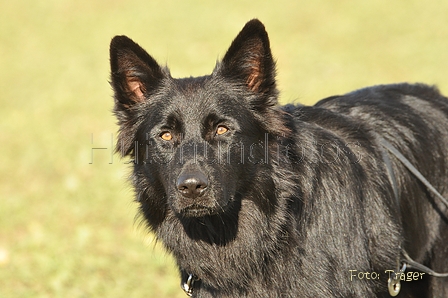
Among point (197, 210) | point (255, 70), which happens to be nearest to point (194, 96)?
point (255, 70)

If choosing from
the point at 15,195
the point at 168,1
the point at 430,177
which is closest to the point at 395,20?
the point at 168,1

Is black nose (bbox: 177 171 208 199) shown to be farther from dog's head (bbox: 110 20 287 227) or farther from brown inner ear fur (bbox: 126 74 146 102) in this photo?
brown inner ear fur (bbox: 126 74 146 102)

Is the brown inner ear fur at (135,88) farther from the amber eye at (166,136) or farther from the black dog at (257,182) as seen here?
the amber eye at (166,136)

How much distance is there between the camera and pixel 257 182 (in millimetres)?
4297

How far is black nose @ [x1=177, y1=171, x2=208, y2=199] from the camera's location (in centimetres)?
392

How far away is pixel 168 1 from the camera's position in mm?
27734

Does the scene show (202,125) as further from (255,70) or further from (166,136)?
(255,70)

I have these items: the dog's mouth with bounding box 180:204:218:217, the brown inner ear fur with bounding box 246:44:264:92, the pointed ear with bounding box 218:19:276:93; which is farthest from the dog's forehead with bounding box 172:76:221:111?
the dog's mouth with bounding box 180:204:218:217

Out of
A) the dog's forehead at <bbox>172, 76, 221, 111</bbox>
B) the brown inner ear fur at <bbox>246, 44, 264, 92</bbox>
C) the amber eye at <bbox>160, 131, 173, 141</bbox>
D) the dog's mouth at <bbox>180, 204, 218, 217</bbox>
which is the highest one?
the brown inner ear fur at <bbox>246, 44, 264, 92</bbox>

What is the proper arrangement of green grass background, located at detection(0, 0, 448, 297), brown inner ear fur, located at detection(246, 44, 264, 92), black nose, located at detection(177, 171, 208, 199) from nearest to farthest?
black nose, located at detection(177, 171, 208, 199) < brown inner ear fur, located at detection(246, 44, 264, 92) < green grass background, located at detection(0, 0, 448, 297)

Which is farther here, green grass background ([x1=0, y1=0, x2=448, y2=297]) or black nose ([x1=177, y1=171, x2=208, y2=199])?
green grass background ([x1=0, y1=0, x2=448, y2=297])

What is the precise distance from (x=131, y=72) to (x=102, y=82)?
14.6 metres

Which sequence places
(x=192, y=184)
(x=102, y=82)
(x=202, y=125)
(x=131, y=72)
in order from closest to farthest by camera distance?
1. (x=192, y=184)
2. (x=202, y=125)
3. (x=131, y=72)
4. (x=102, y=82)

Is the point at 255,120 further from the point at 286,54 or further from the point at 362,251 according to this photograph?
the point at 286,54
